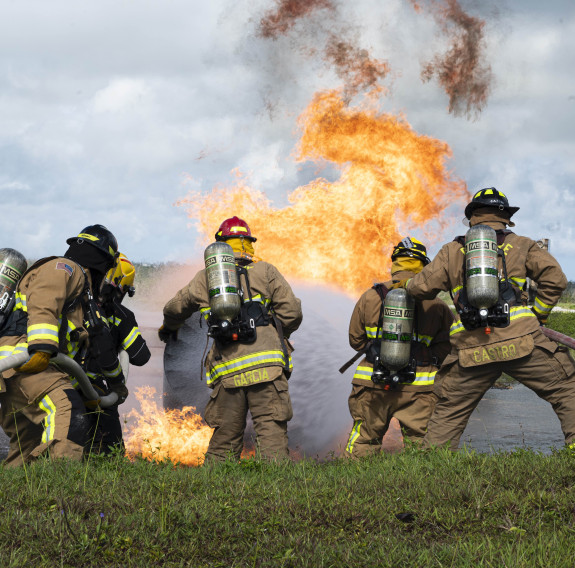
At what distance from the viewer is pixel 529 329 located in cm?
520

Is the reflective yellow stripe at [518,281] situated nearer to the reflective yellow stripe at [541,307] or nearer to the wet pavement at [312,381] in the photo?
the reflective yellow stripe at [541,307]

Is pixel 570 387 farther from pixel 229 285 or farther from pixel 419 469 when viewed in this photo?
pixel 229 285

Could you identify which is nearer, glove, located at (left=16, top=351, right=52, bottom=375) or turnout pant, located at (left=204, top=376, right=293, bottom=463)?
glove, located at (left=16, top=351, right=52, bottom=375)

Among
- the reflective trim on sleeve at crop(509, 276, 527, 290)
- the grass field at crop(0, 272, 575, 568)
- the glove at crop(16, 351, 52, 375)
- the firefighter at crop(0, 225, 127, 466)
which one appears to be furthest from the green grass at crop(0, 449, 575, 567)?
the reflective trim on sleeve at crop(509, 276, 527, 290)

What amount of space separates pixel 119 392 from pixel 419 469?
2.60 meters

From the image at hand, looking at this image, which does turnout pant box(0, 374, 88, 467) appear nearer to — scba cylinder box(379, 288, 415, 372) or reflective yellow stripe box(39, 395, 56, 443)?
reflective yellow stripe box(39, 395, 56, 443)

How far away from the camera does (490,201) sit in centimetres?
552

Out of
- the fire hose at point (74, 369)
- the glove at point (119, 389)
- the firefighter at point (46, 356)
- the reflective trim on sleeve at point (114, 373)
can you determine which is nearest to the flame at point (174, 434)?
the glove at point (119, 389)

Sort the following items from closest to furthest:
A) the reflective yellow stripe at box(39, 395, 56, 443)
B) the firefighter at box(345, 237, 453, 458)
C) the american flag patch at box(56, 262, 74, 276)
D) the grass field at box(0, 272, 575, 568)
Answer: the grass field at box(0, 272, 575, 568)
the reflective yellow stripe at box(39, 395, 56, 443)
the american flag patch at box(56, 262, 74, 276)
the firefighter at box(345, 237, 453, 458)

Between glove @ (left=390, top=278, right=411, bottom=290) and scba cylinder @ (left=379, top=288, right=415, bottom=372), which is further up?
glove @ (left=390, top=278, right=411, bottom=290)

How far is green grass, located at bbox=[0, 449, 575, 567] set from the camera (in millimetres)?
2875

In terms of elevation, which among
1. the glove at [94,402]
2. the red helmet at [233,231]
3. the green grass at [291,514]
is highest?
the red helmet at [233,231]

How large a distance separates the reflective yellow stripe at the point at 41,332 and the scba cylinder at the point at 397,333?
2570 millimetres

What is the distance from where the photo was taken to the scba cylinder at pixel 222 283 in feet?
17.3
